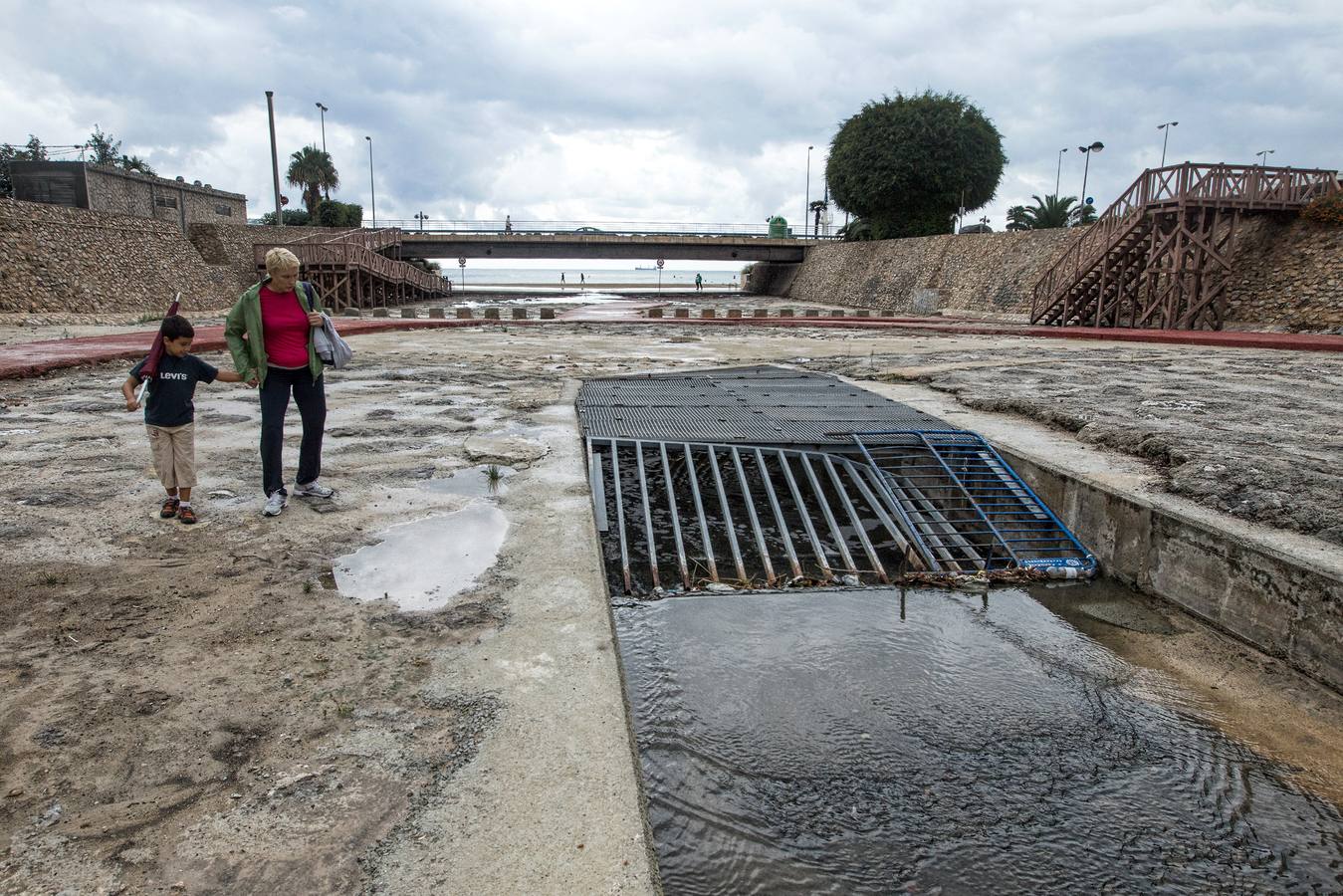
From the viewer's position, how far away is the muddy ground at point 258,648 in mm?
2111

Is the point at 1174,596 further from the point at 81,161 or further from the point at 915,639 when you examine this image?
the point at 81,161

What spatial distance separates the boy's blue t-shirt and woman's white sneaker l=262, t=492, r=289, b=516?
619 millimetres

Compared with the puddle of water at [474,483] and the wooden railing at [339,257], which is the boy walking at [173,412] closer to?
the puddle of water at [474,483]

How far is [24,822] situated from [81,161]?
136ft

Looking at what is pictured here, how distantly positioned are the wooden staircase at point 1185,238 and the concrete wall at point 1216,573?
1675cm

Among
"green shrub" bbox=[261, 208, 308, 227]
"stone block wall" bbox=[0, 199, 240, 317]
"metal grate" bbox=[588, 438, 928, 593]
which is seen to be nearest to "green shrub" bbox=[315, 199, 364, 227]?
"green shrub" bbox=[261, 208, 308, 227]

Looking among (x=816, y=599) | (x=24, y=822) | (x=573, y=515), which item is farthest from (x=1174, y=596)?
(x=24, y=822)

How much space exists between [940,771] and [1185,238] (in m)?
21.3

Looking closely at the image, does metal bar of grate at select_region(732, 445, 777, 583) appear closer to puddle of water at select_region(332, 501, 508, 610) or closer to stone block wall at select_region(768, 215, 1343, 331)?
puddle of water at select_region(332, 501, 508, 610)

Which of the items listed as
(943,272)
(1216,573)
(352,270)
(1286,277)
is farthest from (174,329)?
(943,272)

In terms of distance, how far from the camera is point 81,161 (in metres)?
34.2

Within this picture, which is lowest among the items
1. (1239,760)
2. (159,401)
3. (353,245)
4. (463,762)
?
(1239,760)

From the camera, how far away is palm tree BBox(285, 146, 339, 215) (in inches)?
2452

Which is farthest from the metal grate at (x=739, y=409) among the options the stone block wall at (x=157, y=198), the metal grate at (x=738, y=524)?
the stone block wall at (x=157, y=198)
